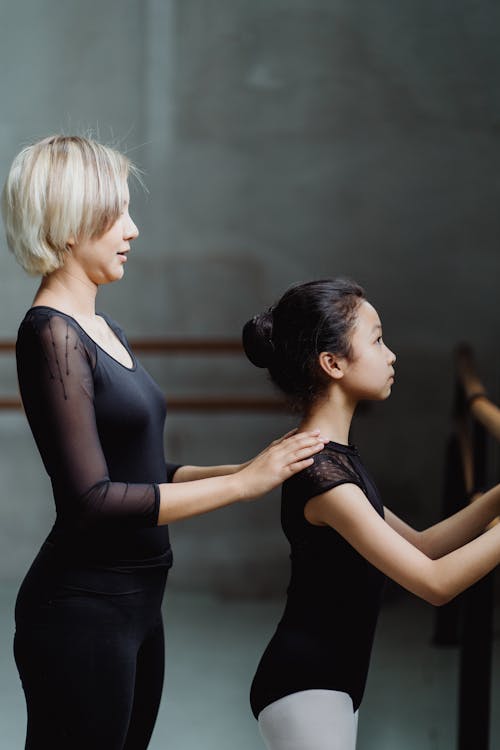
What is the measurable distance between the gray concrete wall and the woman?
3.15 metres

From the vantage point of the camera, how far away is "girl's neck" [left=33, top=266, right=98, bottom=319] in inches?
60.2

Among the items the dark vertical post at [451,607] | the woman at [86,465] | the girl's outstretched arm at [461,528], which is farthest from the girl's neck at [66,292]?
the dark vertical post at [451,607]

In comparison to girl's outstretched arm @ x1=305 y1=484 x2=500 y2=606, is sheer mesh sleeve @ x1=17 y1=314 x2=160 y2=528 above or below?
above

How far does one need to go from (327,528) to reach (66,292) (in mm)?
502

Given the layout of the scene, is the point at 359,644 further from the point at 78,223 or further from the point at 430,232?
the point at 430,232

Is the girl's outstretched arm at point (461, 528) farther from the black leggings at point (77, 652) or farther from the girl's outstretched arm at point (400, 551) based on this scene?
the black leggings at point (77, 652)

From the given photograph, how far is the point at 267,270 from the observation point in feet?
15.5

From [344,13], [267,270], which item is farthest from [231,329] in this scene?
[344,13]

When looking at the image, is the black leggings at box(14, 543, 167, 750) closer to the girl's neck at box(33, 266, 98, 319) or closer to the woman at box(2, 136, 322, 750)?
the woman at box(2, 136, 322, 750)

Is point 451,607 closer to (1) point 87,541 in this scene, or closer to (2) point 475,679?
(2) point 475,679

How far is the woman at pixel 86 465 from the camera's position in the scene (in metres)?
1.42

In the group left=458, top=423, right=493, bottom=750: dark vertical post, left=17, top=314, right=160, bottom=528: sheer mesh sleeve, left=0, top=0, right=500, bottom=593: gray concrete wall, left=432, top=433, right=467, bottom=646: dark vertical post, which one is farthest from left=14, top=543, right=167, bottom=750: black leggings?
left=0, top=0, right=500, bottom=593: gray concrete wall

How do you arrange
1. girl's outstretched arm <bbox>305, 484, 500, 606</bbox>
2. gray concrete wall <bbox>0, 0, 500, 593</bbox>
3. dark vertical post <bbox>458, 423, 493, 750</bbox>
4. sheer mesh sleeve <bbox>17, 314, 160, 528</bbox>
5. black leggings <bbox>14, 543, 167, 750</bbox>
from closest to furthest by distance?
girl's outstretched arm <bbox>305, 484, 500, 606</bbox>, sheer mesh sleeve <bbox>17, 314, 160, 528</bbox>, black leggings <bbox>14, 543, 167, 750</bbox>, dark vertical post <bbox>458, 423, 493, 750</bbox>, gray concrete wall <bbox>0, 0, 500, 593</bbox>

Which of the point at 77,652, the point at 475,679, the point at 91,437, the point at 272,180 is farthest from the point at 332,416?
the point at 272,180
